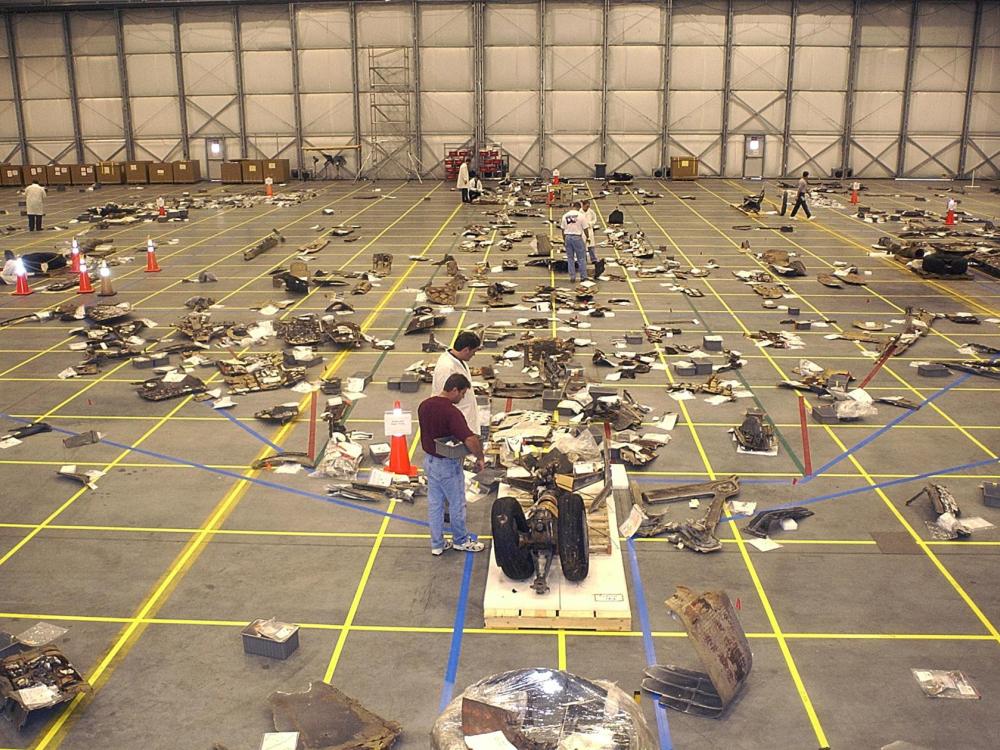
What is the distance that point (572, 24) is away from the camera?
4222 cm

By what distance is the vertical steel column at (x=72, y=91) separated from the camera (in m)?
43.7

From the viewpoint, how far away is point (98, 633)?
8039mm

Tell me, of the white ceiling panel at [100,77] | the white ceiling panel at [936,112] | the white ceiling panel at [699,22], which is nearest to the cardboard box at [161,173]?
the white ceiling panel at [100,77]

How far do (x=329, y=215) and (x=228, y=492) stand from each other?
24218mm

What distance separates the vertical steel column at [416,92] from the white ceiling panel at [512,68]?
11.1 feet

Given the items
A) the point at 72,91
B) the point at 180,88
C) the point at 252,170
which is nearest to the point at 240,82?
the point at 180,88

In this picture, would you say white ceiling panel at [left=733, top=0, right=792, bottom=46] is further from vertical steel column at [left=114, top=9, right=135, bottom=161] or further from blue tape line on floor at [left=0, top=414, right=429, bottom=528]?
blue tape line on floor at [left=0, top=414, right=429, bottom=528]

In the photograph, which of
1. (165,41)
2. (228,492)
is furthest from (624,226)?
(165,41)

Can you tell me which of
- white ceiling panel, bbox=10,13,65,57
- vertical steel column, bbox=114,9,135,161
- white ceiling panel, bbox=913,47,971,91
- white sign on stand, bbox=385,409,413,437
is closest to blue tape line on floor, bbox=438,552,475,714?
white sign on stand, bbox=385,409,413,437

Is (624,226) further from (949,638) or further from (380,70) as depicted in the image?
(949,638)

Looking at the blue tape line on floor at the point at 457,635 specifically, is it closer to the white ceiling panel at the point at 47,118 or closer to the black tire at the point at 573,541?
the black tire at the point at 573,541

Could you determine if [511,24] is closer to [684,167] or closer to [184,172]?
[684,167]

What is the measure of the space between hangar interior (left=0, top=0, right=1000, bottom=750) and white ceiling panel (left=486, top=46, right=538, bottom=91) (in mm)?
8630

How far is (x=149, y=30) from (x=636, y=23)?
23.7 m
